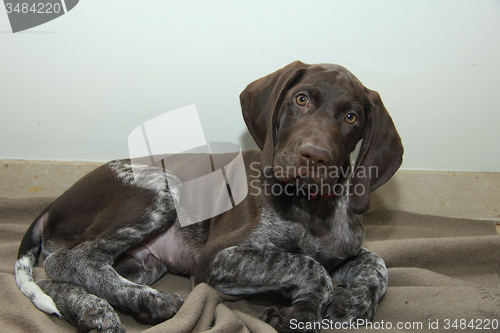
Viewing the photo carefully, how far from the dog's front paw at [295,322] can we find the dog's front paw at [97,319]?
0.88 metres

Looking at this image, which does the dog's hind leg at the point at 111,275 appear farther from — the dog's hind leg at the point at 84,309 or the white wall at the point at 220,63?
the white wall at the point at 220,63

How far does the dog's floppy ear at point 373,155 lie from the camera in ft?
8.57

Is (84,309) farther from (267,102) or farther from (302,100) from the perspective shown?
(302,100)

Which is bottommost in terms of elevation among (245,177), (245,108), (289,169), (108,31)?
(245,177)

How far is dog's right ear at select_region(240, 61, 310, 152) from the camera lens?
2602 millimetres

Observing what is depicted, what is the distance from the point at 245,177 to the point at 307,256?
0.77m

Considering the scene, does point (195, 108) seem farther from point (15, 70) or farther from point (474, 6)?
point (474, 6)

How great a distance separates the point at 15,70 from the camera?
373 centimetres

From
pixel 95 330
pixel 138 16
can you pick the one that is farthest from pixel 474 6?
pixel 95 330

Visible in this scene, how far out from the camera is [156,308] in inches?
96.1

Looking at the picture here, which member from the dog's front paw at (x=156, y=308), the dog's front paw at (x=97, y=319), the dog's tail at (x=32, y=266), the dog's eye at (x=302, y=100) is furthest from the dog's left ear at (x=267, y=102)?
the dog's tail at (x=32, y=266)

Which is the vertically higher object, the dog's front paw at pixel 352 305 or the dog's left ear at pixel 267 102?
the dog's left ear at pixel 267 102

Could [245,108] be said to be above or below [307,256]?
above

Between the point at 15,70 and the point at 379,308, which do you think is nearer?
the point at 379,308
